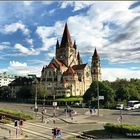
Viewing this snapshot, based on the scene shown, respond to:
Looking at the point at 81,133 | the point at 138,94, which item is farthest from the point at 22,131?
the point at 138,94

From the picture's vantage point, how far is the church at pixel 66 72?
424 ft

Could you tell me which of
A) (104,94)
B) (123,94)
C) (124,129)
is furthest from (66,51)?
(124,129)

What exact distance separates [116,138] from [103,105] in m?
45.5

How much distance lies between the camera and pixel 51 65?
135125mm

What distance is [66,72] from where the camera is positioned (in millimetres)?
133750

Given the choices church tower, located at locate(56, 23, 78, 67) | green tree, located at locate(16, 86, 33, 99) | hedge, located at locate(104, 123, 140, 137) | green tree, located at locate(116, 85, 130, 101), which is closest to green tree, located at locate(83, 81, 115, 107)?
green tree, located at locate(116, 85, 130, 101)

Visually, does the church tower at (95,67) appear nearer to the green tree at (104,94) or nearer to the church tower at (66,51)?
the church tower at (66,51)

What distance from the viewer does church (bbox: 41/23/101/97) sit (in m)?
129

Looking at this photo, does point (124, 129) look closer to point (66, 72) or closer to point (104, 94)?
point (104, 94)

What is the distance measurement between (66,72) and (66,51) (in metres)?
16.1

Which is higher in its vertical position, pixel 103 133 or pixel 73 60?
pixel 73 60

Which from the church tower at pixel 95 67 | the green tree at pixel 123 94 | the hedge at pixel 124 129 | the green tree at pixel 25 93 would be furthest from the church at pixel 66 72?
the hedge at pixel 124 129

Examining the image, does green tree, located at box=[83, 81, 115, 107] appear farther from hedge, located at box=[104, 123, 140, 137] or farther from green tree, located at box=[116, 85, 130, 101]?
hedge, located at box=[104, 123, 140, 137]

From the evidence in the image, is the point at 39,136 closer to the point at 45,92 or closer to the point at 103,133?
the point at 103,133
